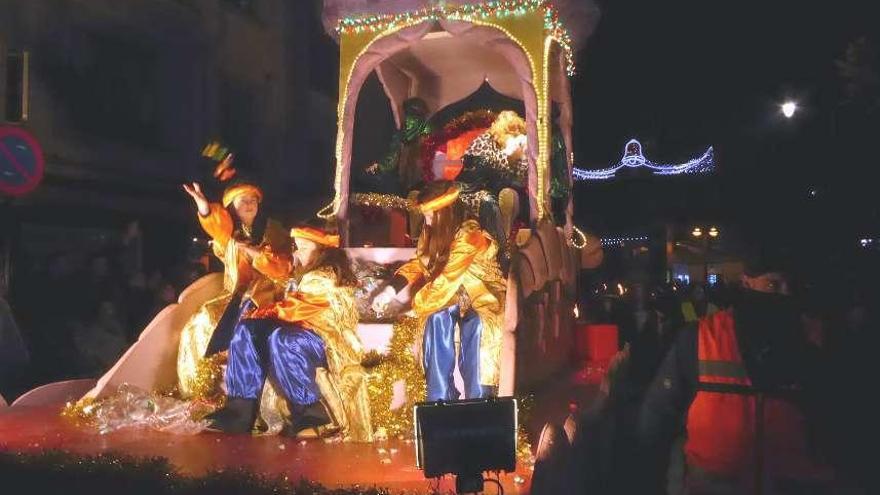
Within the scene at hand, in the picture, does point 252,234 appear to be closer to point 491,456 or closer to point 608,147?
point 491,456

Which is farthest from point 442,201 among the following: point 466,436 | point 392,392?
point 466,436

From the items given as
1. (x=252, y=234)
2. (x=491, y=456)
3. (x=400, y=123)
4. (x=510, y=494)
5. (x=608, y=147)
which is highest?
(x=608, y=147)

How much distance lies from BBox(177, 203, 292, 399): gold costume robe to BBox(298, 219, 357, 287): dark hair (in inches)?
19.0

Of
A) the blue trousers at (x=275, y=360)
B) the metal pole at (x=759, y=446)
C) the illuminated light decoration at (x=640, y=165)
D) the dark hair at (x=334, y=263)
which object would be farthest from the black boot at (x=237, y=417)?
the illuminated light decoration at (x=640, y=165)

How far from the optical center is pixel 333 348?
610 cm

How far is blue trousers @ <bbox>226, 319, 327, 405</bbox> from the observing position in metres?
6.05

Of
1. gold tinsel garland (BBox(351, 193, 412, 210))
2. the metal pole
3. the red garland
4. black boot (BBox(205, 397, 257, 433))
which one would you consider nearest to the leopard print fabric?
the red garland

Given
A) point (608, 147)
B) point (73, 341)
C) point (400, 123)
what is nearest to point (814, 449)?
point (400, 123)

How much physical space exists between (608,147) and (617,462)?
19.9 meters

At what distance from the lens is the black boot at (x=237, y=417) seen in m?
6.21

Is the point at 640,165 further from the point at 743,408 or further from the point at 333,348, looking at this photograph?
the point at 743,408

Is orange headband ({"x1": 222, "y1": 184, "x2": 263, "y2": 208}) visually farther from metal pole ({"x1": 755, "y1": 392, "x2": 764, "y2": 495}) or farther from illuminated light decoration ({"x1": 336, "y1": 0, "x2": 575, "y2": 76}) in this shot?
metal pole ({"x1": 755, "y1": 392, "x2": 764, "y2": 495})

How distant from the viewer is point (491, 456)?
3.71m

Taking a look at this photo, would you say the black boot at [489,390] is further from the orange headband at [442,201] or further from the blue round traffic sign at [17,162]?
the blue round traffic sign at [17,162]
